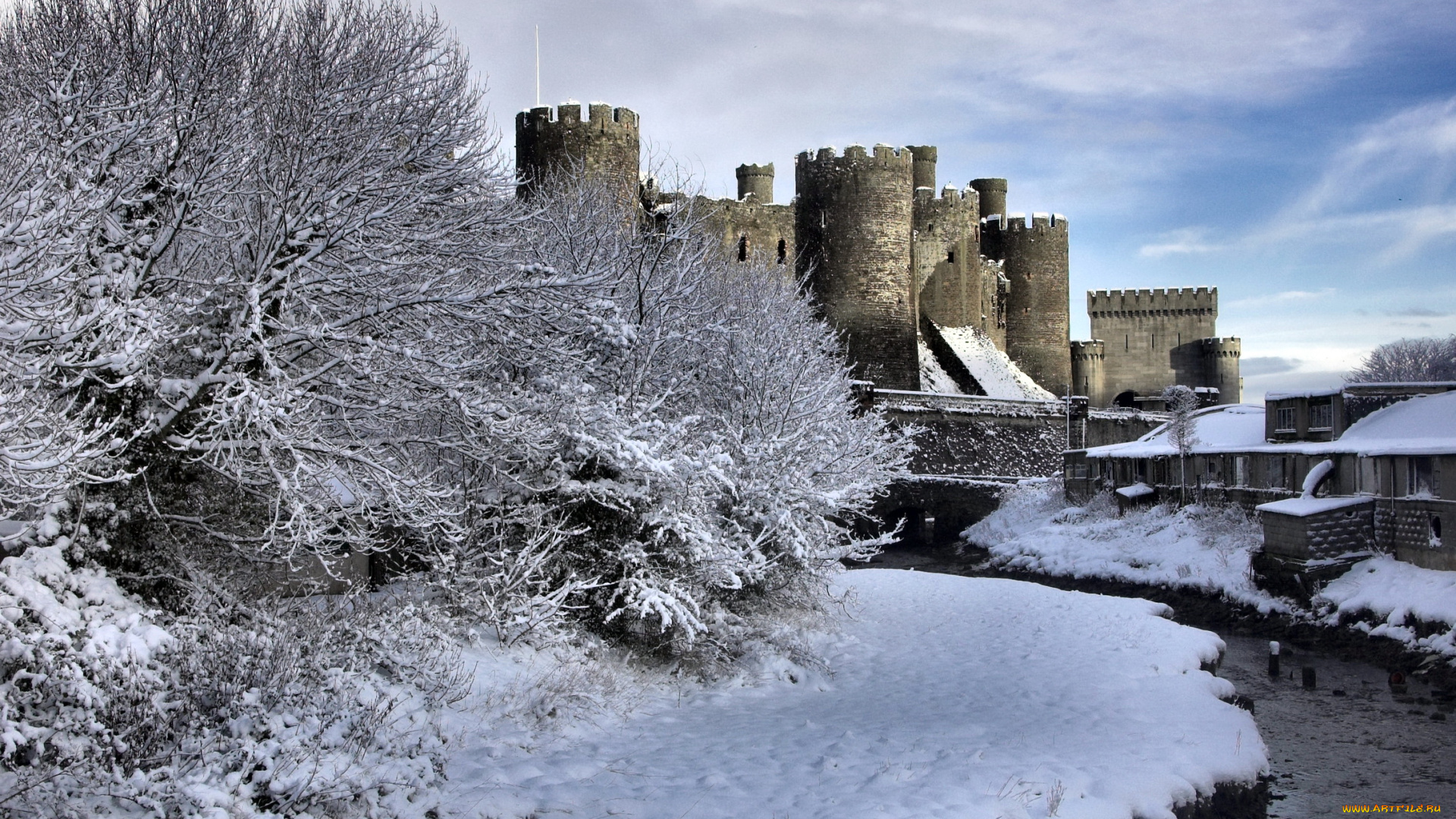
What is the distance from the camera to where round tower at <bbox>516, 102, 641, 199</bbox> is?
22.6m

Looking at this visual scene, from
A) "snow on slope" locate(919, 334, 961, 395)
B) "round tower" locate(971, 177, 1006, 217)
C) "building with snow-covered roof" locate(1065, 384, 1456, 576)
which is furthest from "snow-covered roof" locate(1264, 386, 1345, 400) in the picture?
"round tower" locate(971, 177, 1006, 217)

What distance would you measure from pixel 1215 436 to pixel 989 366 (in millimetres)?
10959

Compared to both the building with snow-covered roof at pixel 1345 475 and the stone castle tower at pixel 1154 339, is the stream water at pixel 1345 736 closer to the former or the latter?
the building with snow-covered roof at pixel 1345 475

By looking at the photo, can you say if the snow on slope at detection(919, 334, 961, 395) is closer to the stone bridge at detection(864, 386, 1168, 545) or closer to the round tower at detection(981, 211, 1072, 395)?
the stone bridge at detection(864, 386, 1168, 545)

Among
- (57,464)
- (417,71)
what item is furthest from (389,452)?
(57,464)

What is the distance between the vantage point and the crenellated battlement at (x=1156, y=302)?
5306cm

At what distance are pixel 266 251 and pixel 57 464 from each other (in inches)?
103

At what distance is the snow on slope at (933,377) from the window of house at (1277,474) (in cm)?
1148

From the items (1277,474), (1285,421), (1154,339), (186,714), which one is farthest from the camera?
(1154,339)

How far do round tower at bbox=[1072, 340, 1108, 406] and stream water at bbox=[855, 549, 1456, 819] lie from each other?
34114 mm

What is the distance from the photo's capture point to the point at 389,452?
895cm

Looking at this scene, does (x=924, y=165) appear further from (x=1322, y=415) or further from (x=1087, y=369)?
(x=1322, y=415)

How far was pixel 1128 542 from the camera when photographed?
2483 centimetres

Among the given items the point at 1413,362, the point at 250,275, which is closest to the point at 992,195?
the point at 1413,362
